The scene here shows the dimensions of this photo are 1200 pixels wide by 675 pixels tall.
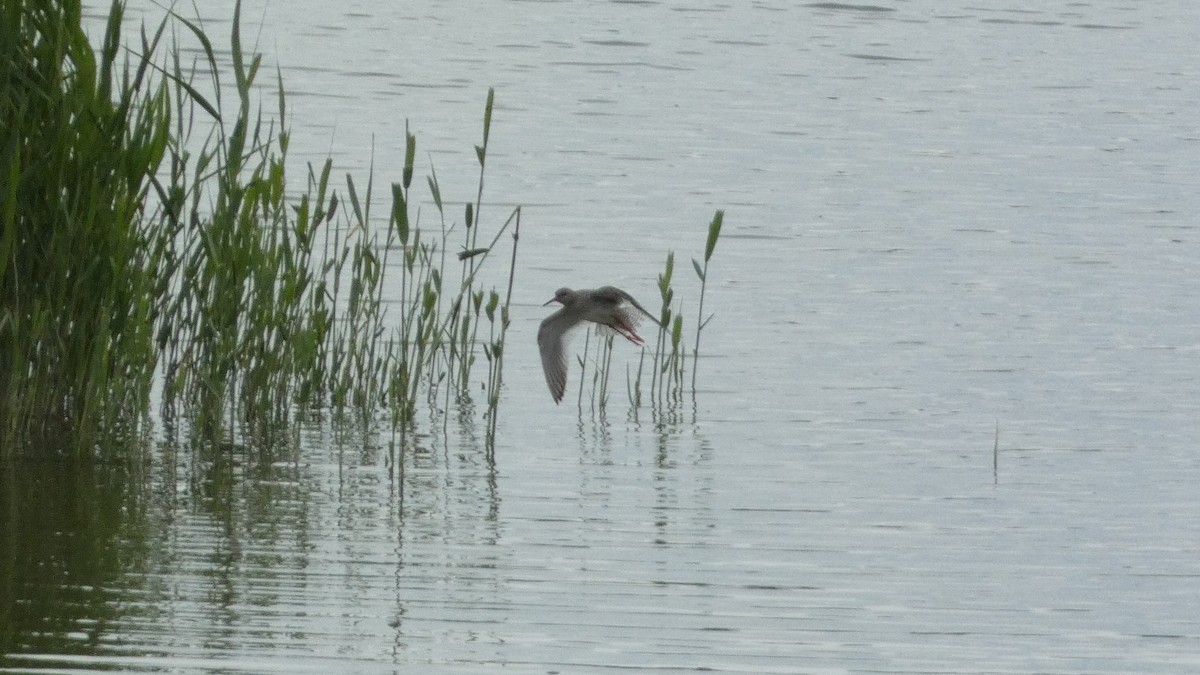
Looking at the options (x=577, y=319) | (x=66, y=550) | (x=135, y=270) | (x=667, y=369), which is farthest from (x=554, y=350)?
(x=66, y=550)

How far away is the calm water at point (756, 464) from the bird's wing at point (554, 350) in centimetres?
12

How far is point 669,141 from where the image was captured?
1562 centimetres

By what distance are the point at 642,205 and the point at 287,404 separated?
5.76 m

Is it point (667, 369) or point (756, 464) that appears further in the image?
point (667, 369)

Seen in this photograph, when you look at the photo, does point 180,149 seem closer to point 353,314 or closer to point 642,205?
point 353,314

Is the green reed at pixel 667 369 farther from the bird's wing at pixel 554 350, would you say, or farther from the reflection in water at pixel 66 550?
the reflection in water at pixel 66 550

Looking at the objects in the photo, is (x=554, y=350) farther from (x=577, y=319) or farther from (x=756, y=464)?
(x=756, y=464)

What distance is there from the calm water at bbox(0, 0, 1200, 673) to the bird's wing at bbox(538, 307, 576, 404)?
0.12 meters

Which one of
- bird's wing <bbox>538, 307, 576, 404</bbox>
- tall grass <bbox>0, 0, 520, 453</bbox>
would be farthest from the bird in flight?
tall grass <bbox>0, 0, 520, 453</bbox>

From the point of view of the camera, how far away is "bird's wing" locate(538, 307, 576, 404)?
8180 mm

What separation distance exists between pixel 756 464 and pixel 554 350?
1.30 m

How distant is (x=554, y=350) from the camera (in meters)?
8.33

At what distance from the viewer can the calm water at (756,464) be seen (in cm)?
515

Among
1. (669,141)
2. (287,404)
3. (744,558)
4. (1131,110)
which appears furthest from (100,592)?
(1131,110)
